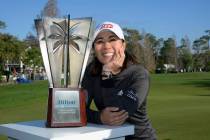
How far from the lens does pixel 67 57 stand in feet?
8.26

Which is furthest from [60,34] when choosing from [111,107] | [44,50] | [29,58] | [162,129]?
[29,58]

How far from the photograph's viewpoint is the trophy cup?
242 cm

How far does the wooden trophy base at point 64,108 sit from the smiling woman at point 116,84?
14 centimetres

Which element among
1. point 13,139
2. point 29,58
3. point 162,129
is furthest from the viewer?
point 29,58

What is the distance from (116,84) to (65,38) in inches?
16.4

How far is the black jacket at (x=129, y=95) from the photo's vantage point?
7.93ft

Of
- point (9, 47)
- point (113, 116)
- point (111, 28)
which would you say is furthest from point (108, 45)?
point (9, 47)

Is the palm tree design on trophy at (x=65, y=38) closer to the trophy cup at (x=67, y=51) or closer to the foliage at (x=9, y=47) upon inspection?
the trophy cup at (x=67, y=51)

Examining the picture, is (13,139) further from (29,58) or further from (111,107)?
Answer: (29,58)

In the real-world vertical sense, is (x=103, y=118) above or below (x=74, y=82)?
below

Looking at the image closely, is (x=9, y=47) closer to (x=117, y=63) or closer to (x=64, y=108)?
(x=117, y=63)

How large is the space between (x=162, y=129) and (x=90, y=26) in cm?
540

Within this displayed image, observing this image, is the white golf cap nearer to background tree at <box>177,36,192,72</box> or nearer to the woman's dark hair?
the woman's dark hair

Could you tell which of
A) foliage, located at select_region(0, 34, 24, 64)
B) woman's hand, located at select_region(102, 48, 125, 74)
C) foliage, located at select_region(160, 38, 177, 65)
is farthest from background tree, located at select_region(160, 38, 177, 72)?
woman's hand, located at select_region(102, 48, 125, 74)
